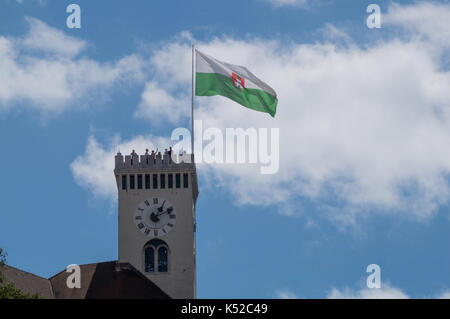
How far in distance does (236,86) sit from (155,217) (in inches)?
910

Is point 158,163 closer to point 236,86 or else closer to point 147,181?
point 147,181

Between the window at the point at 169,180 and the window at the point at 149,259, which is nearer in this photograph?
the window at the point at 149,259

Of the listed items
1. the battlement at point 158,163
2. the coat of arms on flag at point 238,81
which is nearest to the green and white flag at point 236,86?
the coat of arms on flag at point 238,81

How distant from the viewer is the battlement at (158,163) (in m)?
106

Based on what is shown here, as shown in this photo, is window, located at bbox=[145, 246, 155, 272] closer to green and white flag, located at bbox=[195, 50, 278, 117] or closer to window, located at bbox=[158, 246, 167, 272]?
window, located at bbox=[158, 246, 167, 272]

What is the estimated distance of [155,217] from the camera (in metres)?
105

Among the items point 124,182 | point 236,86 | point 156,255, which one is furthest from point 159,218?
point 236,86

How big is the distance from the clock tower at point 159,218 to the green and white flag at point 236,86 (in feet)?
66.7

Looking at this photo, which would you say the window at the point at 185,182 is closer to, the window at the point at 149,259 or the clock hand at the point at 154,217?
the clock hand at the point at 154,217

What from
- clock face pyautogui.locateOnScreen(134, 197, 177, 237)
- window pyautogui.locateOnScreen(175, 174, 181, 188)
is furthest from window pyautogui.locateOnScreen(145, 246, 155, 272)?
window pyautogui.locateOnScreen(175, 174, 181, 188)

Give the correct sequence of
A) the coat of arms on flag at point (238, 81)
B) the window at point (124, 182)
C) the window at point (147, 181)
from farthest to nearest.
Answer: the window at point (124, 182)
the window at point (147, 181)
the coat of arms on flag at point (238, 81)
